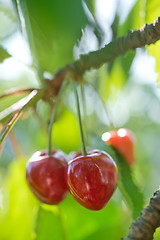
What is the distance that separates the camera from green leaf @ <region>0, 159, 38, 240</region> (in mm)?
1416

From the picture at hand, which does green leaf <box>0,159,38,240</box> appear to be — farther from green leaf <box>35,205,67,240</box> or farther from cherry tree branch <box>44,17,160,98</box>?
cherry tree branch <box>44,17,160,98</box>

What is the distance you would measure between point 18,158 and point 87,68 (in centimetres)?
62

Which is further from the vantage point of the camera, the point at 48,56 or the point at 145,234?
the point at 48,56

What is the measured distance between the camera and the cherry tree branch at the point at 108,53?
2.62 ft

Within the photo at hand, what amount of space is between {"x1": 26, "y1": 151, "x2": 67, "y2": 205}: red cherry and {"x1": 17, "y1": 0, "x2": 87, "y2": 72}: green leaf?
0.35 metres

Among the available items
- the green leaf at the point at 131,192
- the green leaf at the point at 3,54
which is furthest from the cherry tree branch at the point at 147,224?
the green leaf at the point at 3,54

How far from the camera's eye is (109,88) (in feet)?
4.98

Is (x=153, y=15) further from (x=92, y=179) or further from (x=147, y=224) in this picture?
(x=147, y=224)

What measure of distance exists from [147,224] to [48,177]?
380 millimetres

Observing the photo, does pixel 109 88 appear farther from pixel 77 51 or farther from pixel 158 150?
pixel 158 150

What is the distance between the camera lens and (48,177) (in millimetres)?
946

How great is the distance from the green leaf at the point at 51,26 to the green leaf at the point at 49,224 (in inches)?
20.0

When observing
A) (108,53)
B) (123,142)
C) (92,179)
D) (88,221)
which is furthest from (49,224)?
(108,53)

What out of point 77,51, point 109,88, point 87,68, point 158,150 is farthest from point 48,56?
point 158,150
